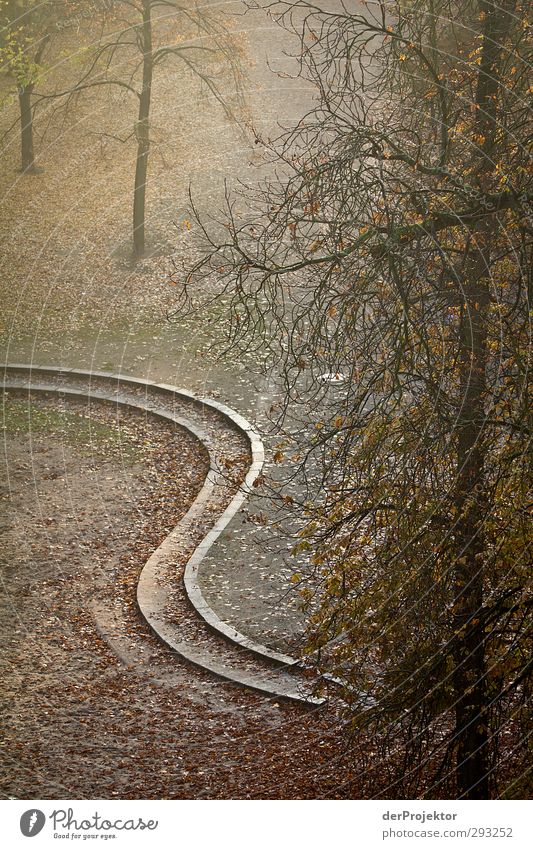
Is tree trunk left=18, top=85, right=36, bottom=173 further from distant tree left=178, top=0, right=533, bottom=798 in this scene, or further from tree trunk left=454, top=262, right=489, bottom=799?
tree trunk left=454, top=262, right=489, bottom=799

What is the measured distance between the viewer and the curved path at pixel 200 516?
10820 mm

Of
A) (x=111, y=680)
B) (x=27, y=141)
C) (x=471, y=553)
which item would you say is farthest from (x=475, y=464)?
(x=27, y=141)

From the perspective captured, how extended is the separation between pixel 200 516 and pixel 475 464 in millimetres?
7760

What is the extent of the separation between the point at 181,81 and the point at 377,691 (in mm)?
30573

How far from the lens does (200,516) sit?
14.8 metres

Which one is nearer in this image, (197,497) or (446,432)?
(446,432)

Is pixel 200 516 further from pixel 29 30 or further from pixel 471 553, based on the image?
pixel 29 30

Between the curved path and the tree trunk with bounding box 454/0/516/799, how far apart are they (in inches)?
60.1

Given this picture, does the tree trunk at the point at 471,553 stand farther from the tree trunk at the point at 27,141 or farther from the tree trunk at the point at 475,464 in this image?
the tree trunk at the point at 27,141

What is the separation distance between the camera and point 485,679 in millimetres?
7406

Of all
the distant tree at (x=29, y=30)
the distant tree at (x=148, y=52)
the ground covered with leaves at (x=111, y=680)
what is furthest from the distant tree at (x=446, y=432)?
the distant tree at (x=29, y=30)

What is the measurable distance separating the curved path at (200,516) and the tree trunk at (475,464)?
1526mm

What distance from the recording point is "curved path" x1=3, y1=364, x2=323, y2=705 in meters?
10.8
